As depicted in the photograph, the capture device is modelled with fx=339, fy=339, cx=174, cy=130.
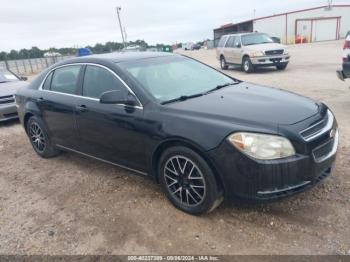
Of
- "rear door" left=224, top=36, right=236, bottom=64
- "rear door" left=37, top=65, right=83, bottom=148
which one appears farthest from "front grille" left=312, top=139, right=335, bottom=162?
"rear door" left=224, top=36, right=236, bottom=64

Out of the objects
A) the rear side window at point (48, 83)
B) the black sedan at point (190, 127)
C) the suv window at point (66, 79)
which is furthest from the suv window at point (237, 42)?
the suv window at point (66, 79)

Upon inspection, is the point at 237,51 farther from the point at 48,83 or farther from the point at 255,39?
the point at 48,83

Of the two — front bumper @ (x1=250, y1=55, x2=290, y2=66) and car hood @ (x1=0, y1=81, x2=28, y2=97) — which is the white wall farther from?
car hood @ (x1=0, y1=81, x2=28, y2=97)

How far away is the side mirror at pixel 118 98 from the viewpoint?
376 centimetres

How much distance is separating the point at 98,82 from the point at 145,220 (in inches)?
73.2

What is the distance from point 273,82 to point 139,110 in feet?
30.6

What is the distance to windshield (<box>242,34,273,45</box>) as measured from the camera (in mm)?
15761

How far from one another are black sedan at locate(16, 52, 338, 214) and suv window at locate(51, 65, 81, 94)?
0.6 inches

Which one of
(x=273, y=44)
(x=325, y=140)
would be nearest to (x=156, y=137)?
(x=325, y=140)

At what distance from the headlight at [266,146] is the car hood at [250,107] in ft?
0.53

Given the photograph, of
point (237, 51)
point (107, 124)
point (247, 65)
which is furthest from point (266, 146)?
point (237, 51)

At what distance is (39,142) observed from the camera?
5715mm

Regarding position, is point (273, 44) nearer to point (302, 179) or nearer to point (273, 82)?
point (273, 82)

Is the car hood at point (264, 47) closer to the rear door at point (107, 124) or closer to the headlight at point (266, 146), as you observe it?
the rear door at point (107, 124)
